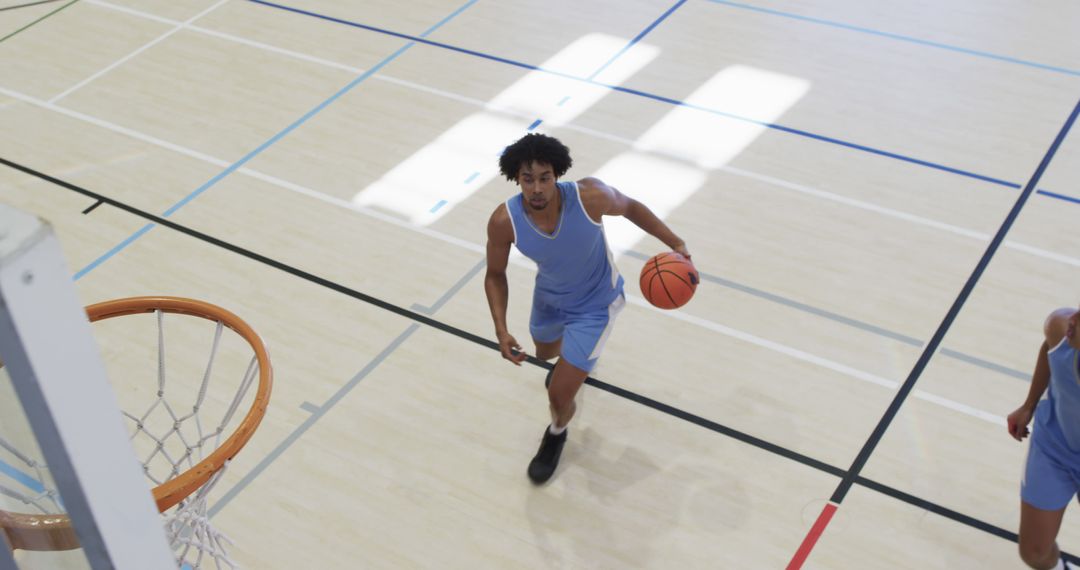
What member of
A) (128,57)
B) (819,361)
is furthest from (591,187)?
(128,57)

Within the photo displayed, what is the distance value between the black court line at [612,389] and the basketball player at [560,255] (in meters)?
0.61

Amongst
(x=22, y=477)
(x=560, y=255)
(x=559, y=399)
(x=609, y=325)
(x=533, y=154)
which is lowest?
(x=559, y=399)

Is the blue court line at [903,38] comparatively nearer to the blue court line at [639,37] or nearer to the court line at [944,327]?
the blue court line at [639,37]

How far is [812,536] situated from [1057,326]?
1.43m

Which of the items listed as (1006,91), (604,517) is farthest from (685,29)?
(604,517)

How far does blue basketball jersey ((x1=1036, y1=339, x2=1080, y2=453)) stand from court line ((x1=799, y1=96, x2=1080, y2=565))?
3.67ft

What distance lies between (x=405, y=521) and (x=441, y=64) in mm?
4363

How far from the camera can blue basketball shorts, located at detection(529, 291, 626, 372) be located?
4.58 meters

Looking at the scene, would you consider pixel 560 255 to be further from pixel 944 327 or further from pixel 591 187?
pixel 944 327

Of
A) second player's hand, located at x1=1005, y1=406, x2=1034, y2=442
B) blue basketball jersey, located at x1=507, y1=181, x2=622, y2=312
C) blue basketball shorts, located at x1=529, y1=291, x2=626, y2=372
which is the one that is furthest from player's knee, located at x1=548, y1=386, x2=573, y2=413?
second player's hand, located at x1=1005, y1=406, x2=1034, y2=442

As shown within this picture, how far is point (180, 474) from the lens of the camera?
3.55 metres

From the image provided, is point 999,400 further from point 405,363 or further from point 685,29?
point 685,29

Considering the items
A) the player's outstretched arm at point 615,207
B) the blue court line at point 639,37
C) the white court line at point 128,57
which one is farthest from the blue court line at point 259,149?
the player's outstretched arm at point 615,207

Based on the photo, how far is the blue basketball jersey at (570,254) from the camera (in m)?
4.44
